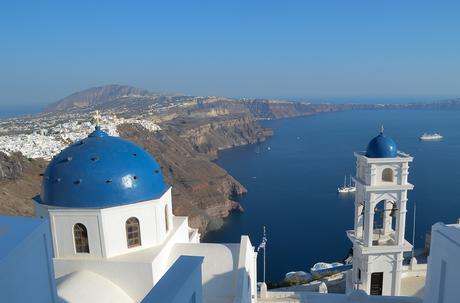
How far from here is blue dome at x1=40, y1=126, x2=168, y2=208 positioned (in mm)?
8117

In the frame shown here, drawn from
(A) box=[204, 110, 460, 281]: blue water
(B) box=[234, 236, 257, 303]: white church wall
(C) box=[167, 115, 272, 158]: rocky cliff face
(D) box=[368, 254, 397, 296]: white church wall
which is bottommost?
(A) box=[204, 110, 460, 281]: blue water

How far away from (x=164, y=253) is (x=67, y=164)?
3011 millimetres

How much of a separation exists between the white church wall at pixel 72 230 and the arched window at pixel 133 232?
596 millimetres

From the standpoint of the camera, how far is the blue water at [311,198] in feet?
101

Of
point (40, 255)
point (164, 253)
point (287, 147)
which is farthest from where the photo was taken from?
point (287, 147)

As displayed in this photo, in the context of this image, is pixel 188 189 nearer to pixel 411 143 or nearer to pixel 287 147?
pixel 287 147

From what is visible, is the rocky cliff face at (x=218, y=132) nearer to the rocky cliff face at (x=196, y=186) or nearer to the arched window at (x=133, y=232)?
the rocky cliff face at (x=196, y=186)

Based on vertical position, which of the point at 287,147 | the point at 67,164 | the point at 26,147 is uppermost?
the point at 67,164

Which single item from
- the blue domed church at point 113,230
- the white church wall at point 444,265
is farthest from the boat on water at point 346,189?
the white church wall at point 444,265

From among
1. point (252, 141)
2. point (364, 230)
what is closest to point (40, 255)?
point (364, 230)

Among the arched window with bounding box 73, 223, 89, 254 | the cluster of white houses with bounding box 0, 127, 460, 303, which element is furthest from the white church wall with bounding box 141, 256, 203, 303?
the arched window with bounding box 73, 223, 89, 254

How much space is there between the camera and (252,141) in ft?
307

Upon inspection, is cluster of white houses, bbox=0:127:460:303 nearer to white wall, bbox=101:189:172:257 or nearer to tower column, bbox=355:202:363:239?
white wall, bbox=101:189:172:257

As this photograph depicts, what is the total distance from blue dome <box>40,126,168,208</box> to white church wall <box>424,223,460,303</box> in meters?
5.83
